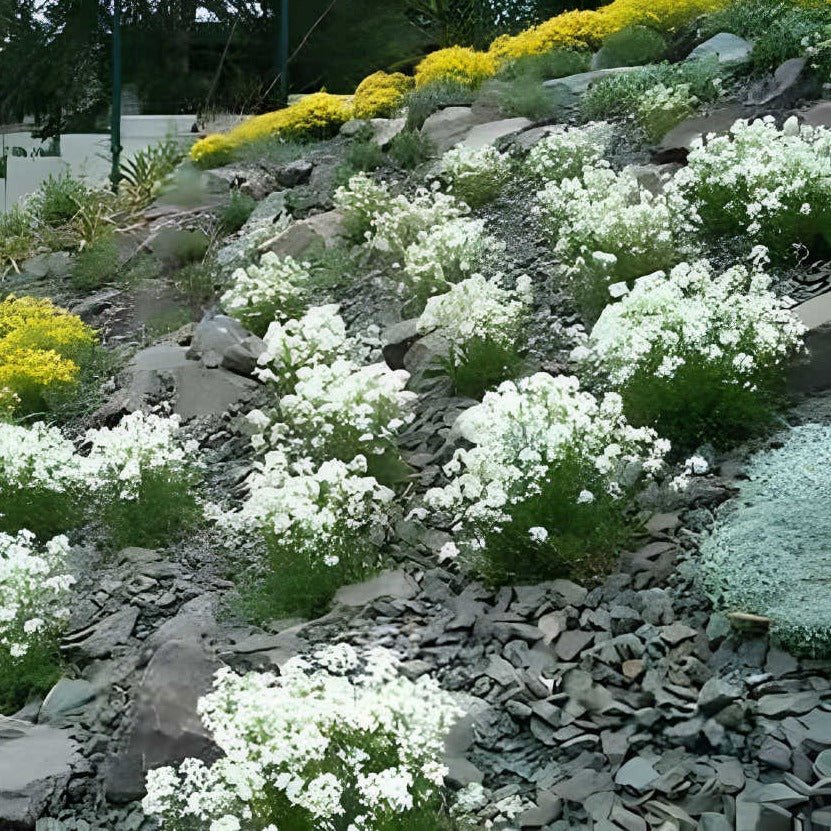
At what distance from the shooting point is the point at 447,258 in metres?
8.90

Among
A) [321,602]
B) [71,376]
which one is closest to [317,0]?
[71,376]

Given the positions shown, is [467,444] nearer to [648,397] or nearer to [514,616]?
[648,397]

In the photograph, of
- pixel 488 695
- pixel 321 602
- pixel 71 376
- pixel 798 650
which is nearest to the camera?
pixel 798 650

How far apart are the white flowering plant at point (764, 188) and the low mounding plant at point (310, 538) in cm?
337

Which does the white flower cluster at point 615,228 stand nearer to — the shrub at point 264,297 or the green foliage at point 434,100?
the shrub at point 264,297

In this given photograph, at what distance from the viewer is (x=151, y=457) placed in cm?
692

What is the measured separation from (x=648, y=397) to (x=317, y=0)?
44.9ft

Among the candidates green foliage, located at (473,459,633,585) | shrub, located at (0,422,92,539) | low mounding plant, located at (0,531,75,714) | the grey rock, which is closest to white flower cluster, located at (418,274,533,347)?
green foliage, located at (473,459,633,585)

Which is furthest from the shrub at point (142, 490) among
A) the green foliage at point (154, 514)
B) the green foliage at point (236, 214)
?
the green foliage at point (236, 214)

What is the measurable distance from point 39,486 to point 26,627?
1.78 meters

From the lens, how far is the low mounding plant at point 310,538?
570 centimetres

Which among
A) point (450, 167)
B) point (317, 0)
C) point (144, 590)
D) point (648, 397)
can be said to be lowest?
point (144, 590)

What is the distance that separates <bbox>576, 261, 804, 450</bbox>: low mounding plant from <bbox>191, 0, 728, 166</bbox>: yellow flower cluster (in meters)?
8.45

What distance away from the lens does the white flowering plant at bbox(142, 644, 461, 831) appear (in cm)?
367
